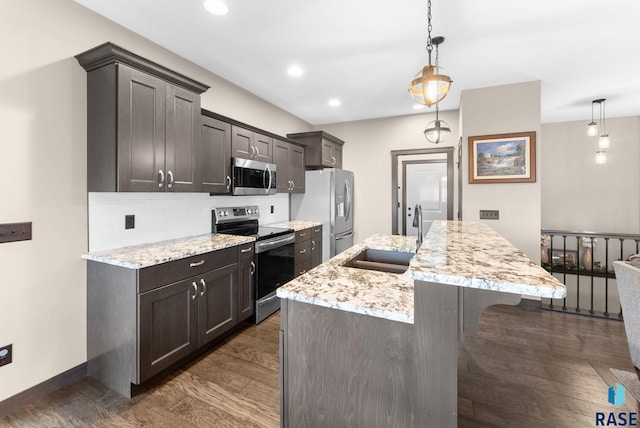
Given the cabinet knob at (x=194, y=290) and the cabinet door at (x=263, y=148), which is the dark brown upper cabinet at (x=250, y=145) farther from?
the cabinet knob at (x=194, y=290)

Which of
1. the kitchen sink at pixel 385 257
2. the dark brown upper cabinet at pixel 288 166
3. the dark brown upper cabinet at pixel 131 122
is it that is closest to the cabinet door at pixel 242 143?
the dark brown upper cabinet at pixel 288 166

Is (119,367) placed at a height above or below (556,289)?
below

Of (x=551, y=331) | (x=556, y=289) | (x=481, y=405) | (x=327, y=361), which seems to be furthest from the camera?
(x=551, y=331)

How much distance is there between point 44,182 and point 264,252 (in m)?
1.78

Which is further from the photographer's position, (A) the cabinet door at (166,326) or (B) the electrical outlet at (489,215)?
(B) the electrical outlet at (489,215)

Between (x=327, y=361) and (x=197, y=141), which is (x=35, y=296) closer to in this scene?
(x=197, y=141)

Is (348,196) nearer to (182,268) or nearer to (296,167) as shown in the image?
(296,167)

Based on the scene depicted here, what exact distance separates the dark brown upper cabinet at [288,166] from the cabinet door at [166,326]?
2.05 m

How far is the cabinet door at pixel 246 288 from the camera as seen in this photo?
2.72 meters

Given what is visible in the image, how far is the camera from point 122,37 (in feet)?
7.64

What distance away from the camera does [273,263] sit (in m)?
3.18

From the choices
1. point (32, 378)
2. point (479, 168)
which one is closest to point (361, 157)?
point (479, 168)

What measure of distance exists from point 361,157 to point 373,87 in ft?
5.40

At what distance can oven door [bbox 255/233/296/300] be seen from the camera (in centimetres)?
296
